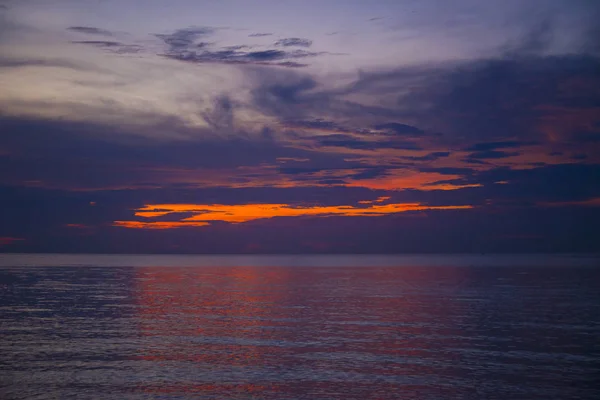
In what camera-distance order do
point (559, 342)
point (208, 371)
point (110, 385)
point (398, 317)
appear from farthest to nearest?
1. point (398, 317)
2. point (559, 342)
3. point (208, 371)
4. point (110, 385)

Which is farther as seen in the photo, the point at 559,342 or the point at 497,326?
the point at 497,326

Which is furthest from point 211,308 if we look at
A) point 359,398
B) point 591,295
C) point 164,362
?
point 591,295

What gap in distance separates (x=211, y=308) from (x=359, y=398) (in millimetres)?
36973

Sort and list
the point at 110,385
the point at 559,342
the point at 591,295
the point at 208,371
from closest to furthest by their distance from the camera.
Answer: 1. the point at 110,385
2. the point at 208,371
3. the point at 559,342
4. the point at 591,295

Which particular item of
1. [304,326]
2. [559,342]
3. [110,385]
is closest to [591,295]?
[559,342]

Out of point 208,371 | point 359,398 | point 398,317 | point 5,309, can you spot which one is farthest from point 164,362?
point 5,309

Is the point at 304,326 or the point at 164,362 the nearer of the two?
the point at 164,362

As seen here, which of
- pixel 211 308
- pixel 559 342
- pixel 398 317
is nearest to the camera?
pixel 559 342

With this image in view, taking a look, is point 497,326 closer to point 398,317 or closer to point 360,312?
point 398,317

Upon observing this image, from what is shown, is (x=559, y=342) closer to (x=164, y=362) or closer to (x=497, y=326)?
(x=497, y=326)

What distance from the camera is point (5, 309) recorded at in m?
61.8

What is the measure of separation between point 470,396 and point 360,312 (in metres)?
30.3

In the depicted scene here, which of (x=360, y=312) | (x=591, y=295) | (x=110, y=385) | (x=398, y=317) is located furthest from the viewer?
(x=591, y=295)

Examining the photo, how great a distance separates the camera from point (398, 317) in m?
55.3
